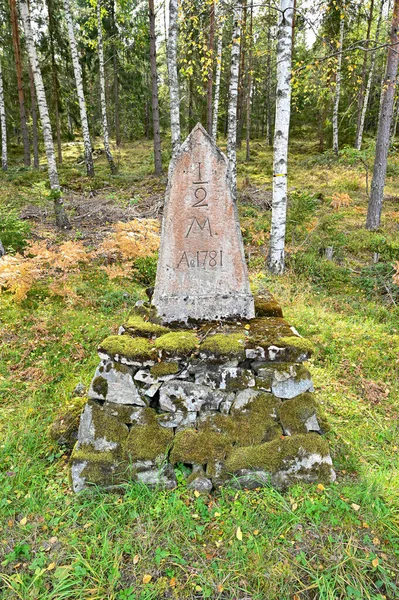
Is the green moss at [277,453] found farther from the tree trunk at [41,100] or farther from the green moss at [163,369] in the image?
the tree trunk at [41,100]

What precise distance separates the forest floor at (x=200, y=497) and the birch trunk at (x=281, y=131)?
585 millimetres

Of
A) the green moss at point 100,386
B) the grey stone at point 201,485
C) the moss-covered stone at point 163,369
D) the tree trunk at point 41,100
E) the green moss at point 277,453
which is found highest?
the tree trunk at point 41,100

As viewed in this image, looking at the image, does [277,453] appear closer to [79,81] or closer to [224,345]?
[224,345]

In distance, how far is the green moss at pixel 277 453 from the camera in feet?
9.07

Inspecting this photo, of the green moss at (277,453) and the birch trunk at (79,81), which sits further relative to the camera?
the birch trunk at (79,81)

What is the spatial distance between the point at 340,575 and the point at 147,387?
1.81 metres

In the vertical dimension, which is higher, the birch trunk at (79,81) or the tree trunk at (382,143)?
the birch trunk at (79,81)

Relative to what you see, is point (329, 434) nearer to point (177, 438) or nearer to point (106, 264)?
point (177, 438)

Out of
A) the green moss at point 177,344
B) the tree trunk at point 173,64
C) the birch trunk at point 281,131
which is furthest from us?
the tree trunk at point 173,64

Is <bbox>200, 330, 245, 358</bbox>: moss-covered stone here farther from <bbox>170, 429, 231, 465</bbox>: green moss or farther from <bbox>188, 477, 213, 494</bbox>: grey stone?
<bbox>188, 477, 213, 494</bbox>: grey stone

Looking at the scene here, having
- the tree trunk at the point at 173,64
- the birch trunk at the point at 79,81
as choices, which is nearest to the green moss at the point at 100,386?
the tree trunk at the point at 173,64

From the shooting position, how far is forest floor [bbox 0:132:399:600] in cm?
210

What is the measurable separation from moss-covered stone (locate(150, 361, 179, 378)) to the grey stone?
89cm

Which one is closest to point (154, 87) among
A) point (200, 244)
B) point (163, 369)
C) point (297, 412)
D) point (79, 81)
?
point (79, 81)
